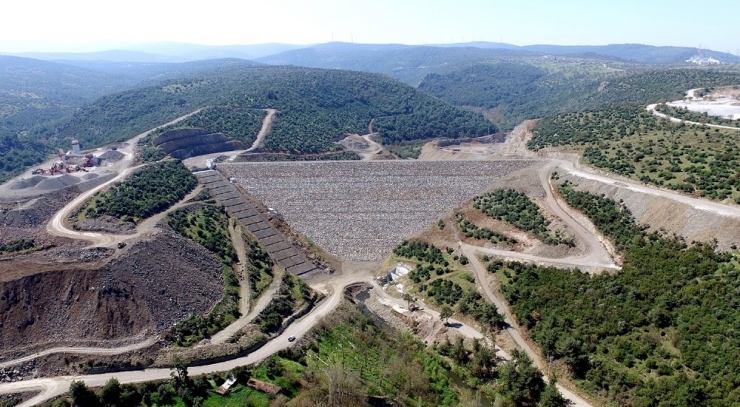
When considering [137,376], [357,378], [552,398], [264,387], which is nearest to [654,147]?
[552,398]

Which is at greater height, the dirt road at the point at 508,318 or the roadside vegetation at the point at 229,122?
the roadside vegetation at the point at 229,122

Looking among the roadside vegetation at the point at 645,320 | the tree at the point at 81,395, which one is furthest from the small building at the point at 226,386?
the roadside vegetation at the point at 645,320

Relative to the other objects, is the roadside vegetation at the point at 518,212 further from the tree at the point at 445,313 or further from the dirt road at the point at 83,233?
the dirt road at the point at 83,233

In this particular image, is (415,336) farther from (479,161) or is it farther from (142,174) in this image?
(142,174)

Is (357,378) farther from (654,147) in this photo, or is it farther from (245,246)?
(654,147)

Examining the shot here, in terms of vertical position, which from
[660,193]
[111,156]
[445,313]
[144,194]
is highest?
[111,156]

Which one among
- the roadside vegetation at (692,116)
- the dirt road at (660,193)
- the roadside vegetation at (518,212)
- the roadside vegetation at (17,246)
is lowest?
the roadside vegetation at (518,212)
